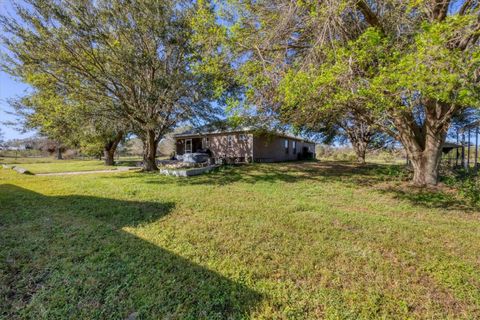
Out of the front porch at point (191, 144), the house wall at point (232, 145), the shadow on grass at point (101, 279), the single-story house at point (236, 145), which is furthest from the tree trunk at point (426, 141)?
the front porch at point (191, 144)

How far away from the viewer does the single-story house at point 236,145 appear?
17297mm

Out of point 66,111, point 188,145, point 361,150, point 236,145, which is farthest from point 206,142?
point 361,150

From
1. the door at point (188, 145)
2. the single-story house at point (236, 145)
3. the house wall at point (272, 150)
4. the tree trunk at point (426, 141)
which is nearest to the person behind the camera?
the tree trunk at point (426, 141)

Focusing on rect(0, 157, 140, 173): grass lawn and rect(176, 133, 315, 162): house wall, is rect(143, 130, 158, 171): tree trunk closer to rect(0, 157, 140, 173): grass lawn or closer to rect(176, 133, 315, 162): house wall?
rect(0, 157, 140, 173): grass lawn

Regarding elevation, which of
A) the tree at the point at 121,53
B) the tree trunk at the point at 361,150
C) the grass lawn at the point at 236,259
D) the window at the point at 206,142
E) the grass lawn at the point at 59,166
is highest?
the tree at the point at 121,53

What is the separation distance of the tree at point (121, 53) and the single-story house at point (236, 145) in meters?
5.15

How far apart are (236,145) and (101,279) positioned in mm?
15447

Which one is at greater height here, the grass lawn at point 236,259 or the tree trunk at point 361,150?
the tree trunk at point 361,150

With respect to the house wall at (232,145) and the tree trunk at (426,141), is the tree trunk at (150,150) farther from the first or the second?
the tree trunk at (426,141)

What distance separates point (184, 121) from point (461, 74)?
34.6 feet

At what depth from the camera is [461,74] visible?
12.8ft

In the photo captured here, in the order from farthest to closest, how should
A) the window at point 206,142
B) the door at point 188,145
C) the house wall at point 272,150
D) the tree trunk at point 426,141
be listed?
1. the door at point 188,145
2. the window at point 206,142
3. the house wall at point 272,150
4. the tree trunk at point 426,141

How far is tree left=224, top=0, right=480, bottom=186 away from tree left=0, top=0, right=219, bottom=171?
7.56ft

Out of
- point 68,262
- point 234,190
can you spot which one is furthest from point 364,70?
point 68,262
